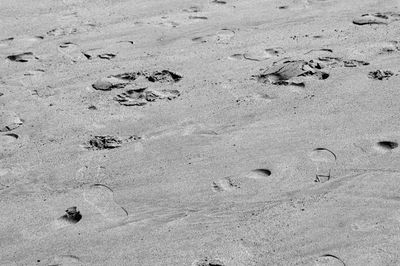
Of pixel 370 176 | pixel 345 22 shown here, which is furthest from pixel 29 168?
pixel 345 22

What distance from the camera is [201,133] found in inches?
124

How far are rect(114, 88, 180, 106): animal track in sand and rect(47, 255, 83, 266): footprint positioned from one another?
117 cm

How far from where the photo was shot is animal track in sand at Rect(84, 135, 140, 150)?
309 cm

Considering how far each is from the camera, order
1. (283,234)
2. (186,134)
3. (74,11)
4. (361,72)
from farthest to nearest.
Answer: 1. (74,11)
2. (361,72)
3. (186,134)
4. (283,234)

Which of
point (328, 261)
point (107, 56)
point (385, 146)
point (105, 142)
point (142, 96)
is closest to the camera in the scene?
point (328, 261)

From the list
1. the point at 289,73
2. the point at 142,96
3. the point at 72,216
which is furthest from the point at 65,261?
the point at 289,73

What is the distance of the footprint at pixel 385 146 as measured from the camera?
2.91m

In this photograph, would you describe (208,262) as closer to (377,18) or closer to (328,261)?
(328,261)

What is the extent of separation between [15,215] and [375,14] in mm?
2588

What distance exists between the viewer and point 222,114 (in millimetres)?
3299

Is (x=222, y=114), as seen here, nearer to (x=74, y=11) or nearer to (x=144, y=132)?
(x=144, y=132)

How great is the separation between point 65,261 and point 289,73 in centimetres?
169

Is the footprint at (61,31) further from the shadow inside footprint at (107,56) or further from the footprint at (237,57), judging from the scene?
the footprint at (237,57)

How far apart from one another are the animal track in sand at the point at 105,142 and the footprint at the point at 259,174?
59 cm
